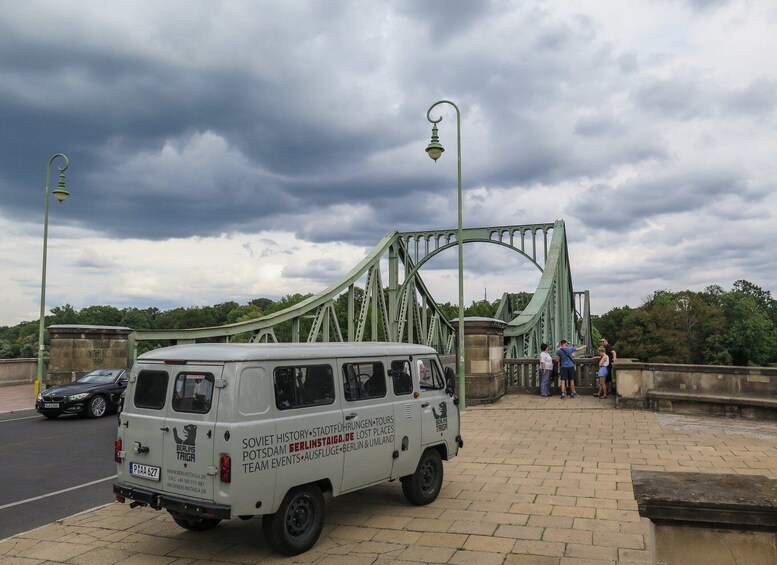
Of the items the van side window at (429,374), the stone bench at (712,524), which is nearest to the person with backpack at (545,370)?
the van side window at (429,374)

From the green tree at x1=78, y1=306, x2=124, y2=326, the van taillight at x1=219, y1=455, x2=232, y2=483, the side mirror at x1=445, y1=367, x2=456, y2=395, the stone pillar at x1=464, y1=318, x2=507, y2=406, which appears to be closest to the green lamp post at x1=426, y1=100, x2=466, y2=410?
the stone pillar at x1=464, y1=318, x2=507, y2=406

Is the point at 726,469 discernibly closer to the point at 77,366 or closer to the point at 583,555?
the point at 583,555

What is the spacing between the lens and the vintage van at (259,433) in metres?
5.21

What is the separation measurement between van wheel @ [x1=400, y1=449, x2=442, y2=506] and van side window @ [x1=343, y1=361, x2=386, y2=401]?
1.07 metres

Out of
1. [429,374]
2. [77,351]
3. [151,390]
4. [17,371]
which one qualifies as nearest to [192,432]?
[151,390]

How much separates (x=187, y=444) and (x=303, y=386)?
1.13 m

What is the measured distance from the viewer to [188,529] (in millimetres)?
6379

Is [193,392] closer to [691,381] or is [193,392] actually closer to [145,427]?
[145,427]

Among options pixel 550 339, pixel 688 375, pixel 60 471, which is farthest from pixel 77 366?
pixel 550 339

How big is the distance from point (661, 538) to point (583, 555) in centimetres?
278

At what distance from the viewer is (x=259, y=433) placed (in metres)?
5.30

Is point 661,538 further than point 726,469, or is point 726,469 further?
point 726,469

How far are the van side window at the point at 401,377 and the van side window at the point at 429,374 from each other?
216 millimetres

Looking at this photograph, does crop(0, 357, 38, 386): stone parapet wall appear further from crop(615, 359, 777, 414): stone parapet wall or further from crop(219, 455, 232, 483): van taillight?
crop(219, 455, 232, 483): van taillight
